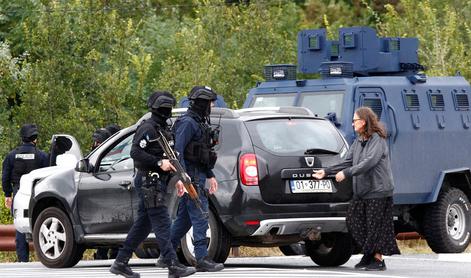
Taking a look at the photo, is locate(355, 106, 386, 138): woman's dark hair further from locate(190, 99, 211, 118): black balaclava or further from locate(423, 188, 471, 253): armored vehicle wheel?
locate(423, 188, 471, 253): armored vehicle wheel

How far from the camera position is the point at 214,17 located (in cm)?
3659

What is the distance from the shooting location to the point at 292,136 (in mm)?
16484

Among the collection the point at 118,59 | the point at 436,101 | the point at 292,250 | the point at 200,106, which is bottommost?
the point at 292,250

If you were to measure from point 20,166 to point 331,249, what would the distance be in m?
5.49

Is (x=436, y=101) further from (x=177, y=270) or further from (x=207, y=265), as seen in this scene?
(x=177, y=270)

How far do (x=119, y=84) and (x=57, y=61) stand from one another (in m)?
1.32

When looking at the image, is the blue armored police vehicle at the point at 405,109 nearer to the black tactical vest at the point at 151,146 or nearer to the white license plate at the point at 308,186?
the white license plate at the point at 308,186

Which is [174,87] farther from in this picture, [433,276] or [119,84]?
[433,276]

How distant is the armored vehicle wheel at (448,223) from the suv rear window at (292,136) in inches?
167

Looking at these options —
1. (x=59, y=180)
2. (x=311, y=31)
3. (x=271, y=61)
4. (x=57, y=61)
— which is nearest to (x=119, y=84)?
(x=57, y=61)

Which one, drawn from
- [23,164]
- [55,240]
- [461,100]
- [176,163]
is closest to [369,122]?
[176,163]

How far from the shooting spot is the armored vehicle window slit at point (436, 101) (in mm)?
21500

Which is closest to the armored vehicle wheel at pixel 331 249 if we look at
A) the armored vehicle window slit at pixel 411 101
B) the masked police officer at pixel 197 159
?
the masked police officer at pixel 197 159

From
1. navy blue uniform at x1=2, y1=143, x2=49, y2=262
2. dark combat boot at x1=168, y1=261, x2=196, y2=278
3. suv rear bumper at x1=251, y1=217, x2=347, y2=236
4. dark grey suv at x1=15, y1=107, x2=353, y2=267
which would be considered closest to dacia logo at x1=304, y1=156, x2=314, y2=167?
dark grey suv at x1=15, y1=107, x2=353, y2=267
